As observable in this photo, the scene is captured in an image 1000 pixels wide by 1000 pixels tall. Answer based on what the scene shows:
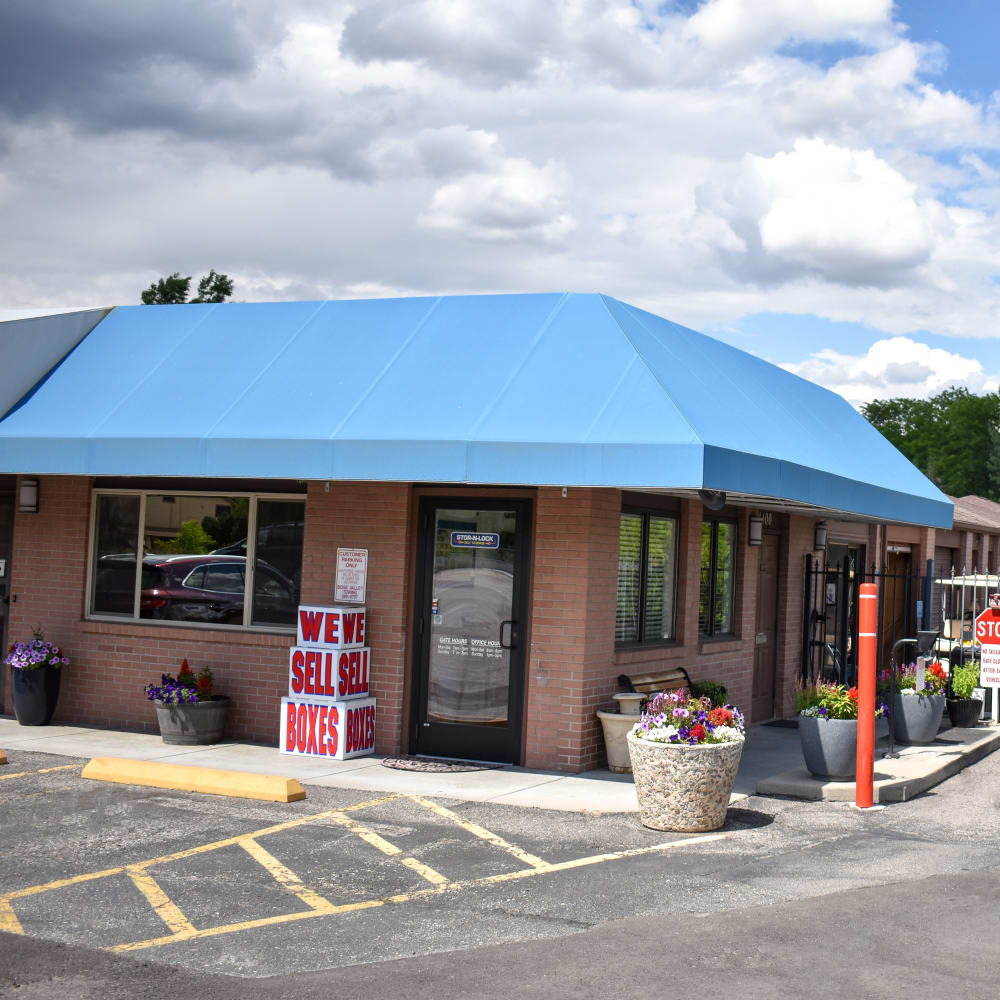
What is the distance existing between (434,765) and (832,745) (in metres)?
3.57

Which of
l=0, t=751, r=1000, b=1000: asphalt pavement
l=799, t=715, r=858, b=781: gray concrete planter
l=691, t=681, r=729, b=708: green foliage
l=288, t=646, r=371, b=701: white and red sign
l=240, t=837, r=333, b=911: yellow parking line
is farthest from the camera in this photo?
l=691, t=681, r=729, b=708: green foliage

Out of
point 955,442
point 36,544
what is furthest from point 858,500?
point 955,442

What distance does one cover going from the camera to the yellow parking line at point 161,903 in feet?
21.0

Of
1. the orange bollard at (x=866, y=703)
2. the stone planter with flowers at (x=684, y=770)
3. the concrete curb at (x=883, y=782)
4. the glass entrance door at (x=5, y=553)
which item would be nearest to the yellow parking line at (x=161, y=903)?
the stone planter with flowers at (x=684, y=770)

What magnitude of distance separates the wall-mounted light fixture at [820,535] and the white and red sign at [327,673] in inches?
322

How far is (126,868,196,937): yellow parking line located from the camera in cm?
640

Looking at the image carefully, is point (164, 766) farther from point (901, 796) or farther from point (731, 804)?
point (901, 796)

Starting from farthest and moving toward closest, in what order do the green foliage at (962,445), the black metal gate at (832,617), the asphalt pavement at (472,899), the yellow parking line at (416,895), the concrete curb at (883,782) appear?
the green foliage at (962,445) < the black metal gate at (832,617) < the concrete curb at (883,782) < the yellow parking line at (416,895) < the asphalt pavement at (472,899)

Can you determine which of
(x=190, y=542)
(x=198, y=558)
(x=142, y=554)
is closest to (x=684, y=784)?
(x=198, y=558)

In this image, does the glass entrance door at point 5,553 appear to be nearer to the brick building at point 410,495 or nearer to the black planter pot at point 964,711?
the brick building at point 410,495

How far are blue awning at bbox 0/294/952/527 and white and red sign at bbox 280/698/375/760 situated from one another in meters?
2.22

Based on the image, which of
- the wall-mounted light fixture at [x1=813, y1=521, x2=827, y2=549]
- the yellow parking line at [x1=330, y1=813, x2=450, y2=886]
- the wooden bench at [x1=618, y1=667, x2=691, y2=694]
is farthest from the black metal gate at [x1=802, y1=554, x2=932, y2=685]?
the yellow parking line at [x1=330, y1=813, x2=450, y2=886]

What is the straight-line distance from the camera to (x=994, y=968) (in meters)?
5.91

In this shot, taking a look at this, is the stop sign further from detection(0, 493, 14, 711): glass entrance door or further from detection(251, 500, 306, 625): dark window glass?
detection(0, 493, 14, 711): glass entrance door
